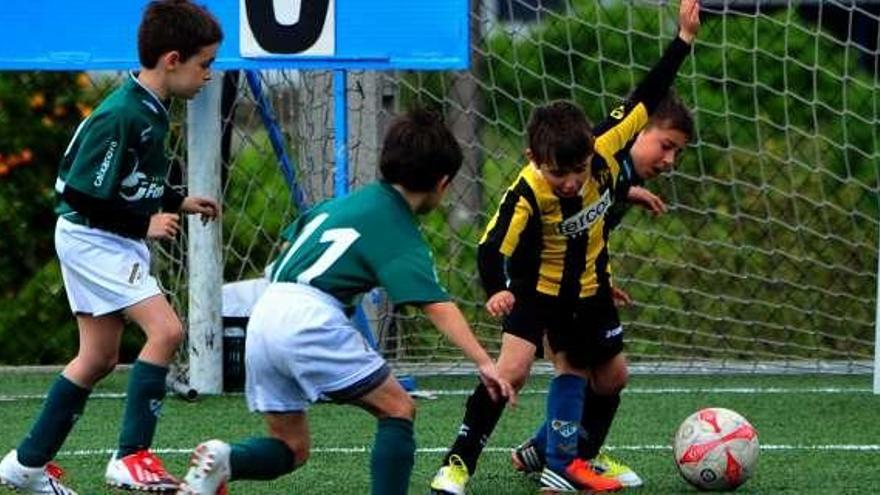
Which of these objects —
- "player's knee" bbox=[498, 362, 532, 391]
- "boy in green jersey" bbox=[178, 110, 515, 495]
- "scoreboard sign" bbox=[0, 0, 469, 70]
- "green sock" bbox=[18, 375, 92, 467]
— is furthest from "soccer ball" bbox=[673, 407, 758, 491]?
"scoreboard sign" bbox=[0, 0, 469, 70]

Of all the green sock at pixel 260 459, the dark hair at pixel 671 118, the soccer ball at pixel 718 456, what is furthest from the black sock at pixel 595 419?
the green sock at pixel 260 459

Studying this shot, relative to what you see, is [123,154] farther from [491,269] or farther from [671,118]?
[671,118]

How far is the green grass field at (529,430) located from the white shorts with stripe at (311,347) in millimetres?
866

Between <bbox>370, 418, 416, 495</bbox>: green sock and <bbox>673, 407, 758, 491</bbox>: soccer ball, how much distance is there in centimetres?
115

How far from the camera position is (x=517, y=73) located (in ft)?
32.7

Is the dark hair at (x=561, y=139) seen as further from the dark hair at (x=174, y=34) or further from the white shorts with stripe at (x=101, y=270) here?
the white shorts with stripe at (x=101, y=270)

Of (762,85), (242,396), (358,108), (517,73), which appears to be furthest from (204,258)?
(762,85)

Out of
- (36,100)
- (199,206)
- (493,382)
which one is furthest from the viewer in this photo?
(36,100)

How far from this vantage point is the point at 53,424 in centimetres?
604

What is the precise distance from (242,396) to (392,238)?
10.9 feet

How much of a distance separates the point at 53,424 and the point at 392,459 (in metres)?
1.18

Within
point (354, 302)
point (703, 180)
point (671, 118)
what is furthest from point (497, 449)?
point (703, 180)

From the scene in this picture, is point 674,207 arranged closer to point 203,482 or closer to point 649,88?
point 649,88

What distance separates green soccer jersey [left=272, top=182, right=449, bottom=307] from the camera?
207 inches
